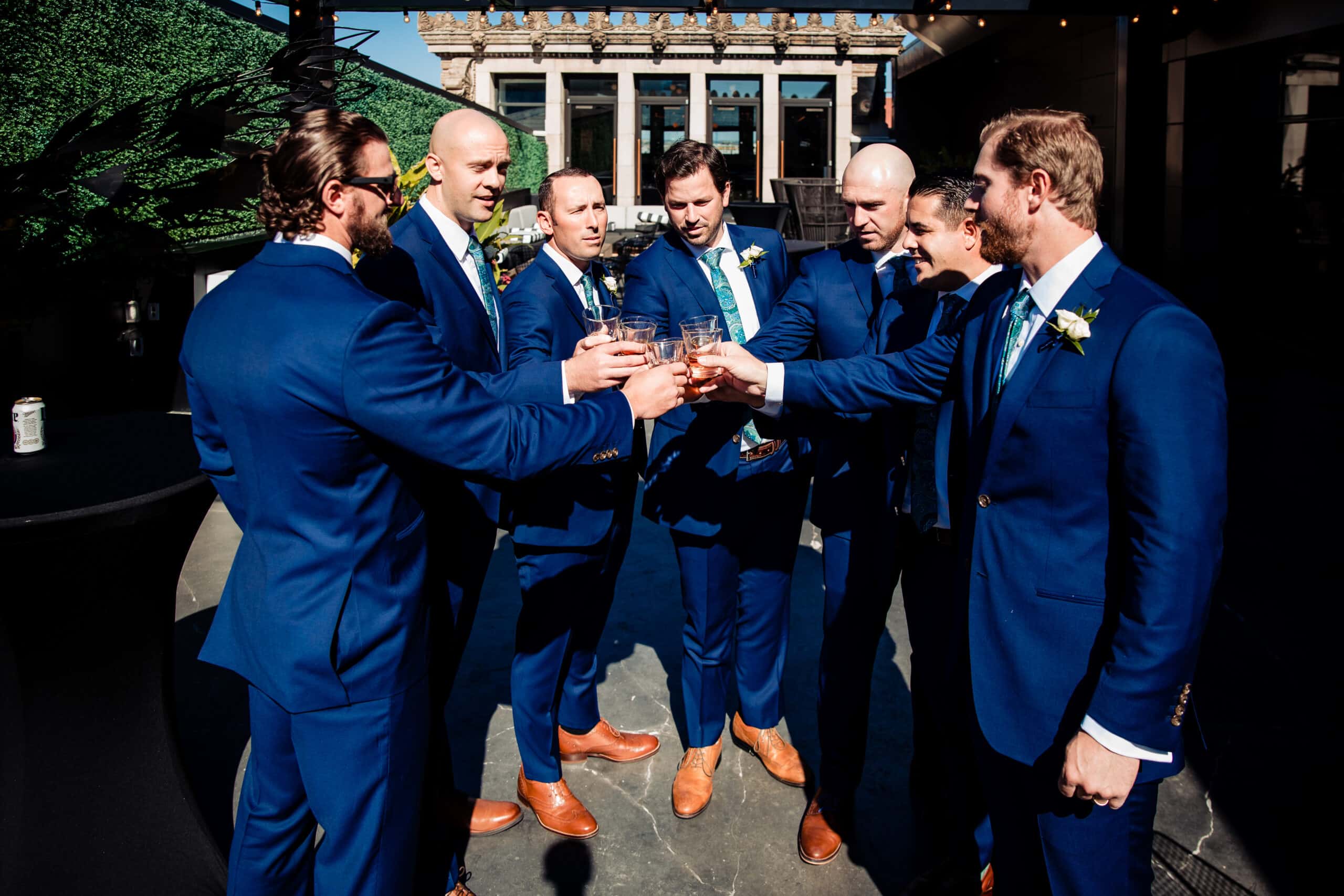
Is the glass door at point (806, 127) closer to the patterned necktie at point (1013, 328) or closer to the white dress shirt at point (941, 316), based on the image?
the white dress shirt at point (941, 316)

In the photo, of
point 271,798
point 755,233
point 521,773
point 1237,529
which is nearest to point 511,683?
point 521,773

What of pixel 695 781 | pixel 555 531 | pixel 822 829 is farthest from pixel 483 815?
pixel 822 829

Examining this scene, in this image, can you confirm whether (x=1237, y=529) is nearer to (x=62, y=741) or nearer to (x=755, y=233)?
(x=755, y=233)

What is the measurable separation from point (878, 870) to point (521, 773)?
3.92ft

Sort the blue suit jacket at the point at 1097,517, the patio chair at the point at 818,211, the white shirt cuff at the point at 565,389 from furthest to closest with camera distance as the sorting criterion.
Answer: the patio chair at the point at 818,211 → the white shirt cuff at the point at 565,389 → the blue suit jacket at the point at 1097,517

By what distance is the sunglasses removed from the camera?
1.96 metres

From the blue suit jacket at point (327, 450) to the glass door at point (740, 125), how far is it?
85.7 ft

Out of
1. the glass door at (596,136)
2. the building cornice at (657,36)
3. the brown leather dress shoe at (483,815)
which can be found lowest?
the brown leather dress shoe at (483,815)

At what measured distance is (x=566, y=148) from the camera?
2700cm

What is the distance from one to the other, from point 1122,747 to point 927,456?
A: 3.56 feet

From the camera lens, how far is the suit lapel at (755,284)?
3.32m

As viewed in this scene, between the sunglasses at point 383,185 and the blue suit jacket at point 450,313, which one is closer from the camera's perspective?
the sunglasses at point 383,185

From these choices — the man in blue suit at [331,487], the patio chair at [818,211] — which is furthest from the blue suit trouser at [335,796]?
the patio chair at [818,211]

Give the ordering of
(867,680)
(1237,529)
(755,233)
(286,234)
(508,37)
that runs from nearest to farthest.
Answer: (286,234)
(867,680)
(755,233)
(1237,529)
(508,37)
